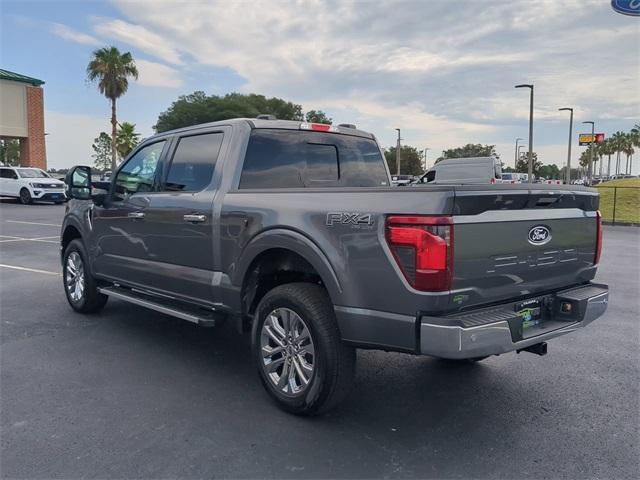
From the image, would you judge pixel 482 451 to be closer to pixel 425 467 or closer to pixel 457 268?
pixel 425 467

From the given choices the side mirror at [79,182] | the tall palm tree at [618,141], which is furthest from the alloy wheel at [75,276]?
the tall palm tree at [618,141]

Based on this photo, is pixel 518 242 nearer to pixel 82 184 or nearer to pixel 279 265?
pixel 279 265

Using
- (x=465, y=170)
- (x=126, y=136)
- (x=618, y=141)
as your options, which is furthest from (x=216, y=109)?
(x=618, y=141)

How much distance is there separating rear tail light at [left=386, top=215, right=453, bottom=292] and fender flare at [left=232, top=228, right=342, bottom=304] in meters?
0.52

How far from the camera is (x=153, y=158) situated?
5148 millimetres

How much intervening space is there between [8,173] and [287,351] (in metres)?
27.6

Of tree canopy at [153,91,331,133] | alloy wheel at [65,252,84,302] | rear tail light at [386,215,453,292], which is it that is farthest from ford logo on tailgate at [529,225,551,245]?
tree canopy at [153,91,331,133]

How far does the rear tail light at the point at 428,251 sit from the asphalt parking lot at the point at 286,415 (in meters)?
1.04

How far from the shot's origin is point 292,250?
11.6 feet

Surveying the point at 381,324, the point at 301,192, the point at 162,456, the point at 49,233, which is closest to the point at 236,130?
the point at 301,192

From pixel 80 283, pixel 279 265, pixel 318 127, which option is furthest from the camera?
pixel 80 283

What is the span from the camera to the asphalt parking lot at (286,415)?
302 cm

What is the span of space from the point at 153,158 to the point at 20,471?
3008 mm

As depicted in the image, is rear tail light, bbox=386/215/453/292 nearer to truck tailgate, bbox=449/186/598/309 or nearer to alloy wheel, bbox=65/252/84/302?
truck tailgate, bbox=449/186/598/309
